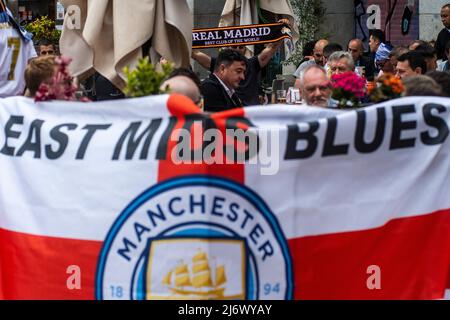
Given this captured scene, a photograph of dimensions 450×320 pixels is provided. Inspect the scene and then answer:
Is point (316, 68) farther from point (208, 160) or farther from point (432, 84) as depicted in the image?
point (208, 160)

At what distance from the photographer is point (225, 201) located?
17.9 feet

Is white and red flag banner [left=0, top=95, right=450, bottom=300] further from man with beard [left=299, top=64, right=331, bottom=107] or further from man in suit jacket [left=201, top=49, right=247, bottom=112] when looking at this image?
man in suit jacket [left=201, top=49, right=247, bottom=112]

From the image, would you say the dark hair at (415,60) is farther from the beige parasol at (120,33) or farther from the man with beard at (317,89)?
the man with beard at (317,89)

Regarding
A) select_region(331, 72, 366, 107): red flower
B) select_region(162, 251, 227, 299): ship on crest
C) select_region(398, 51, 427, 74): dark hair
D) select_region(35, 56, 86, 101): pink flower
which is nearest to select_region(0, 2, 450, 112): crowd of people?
select_region(398, 51, 427, 74): dark hair

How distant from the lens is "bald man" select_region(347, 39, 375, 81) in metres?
14.7

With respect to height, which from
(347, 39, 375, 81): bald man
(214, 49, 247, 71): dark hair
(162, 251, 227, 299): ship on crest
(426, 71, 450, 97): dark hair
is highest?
(347, 39, 375, 81): bald man

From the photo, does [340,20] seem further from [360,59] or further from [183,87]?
[183,87]

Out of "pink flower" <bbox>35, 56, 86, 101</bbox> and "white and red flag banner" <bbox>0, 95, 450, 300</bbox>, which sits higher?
"pink flower" <bbox>35, 56, 86, 101</bbox>

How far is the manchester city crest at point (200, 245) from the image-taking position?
5445 mm

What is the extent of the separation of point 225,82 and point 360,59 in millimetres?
5341

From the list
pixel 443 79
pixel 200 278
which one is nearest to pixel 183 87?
pixel 200 278

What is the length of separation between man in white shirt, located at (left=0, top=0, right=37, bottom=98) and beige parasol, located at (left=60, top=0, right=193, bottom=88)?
184cm

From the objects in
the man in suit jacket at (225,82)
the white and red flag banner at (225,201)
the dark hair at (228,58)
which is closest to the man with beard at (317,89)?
the white and red flag banner at (225,201)
